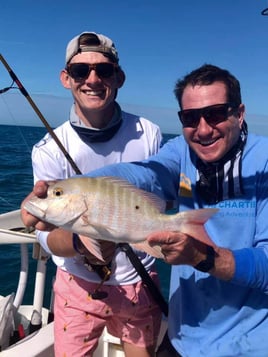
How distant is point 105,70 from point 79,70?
189 mm

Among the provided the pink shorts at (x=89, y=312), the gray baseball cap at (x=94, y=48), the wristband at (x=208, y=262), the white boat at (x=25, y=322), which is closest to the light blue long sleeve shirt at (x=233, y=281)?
the wristband at (x=208, y=262)

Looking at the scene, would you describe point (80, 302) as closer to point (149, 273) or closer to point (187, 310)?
point (149, 273)

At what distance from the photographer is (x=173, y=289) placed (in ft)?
8.25

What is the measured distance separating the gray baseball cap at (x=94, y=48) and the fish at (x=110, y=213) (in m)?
1.22

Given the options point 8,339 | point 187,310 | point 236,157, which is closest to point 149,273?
point 187,310

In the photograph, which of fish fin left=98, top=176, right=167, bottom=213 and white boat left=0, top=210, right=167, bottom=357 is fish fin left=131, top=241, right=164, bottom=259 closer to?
fish fin left=98, top=176, right=167, bottom=213

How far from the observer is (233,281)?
6.60ft

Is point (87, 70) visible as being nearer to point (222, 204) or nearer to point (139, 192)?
point (139, 192)

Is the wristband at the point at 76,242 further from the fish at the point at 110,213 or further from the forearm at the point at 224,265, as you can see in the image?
the forearm at the point at 224,265

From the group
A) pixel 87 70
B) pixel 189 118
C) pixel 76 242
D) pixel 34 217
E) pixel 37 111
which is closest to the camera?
pixel 34 217

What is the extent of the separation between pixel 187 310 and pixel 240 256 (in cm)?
58

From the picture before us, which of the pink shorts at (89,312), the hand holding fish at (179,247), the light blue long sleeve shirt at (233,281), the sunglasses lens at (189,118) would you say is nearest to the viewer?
the hand holding fish at (179,247)

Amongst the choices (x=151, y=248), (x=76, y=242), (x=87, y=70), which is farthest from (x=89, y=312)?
(x=87, y=70)

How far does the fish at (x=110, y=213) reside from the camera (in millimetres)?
2037
